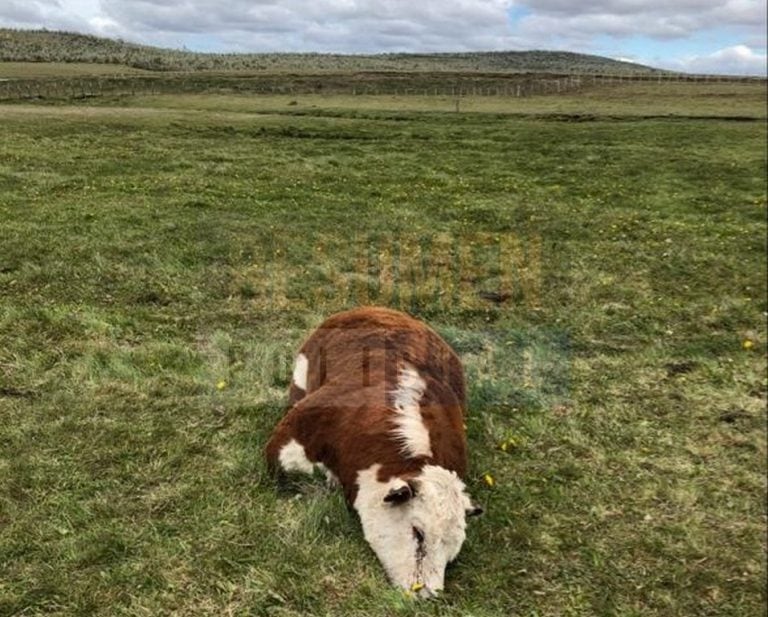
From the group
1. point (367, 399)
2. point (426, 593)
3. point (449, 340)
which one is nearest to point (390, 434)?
point (367, 399)

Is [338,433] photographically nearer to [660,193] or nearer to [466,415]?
[466,415]

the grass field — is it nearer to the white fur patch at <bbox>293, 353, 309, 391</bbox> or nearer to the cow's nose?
the cow's nose

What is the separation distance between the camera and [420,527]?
507 centimetres

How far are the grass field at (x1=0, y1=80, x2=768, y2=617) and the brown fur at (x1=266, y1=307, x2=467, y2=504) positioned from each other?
1.54 feet

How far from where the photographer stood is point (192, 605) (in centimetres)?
503

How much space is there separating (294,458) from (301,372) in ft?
4.35

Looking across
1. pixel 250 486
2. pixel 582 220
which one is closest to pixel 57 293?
pixel 250 486

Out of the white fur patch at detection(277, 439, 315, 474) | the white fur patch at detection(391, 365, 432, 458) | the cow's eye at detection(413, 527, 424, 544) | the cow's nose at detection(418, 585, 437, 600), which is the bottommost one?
the cow's nose at detection(418, 585, 437, 600)

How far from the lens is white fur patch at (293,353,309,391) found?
292 inches

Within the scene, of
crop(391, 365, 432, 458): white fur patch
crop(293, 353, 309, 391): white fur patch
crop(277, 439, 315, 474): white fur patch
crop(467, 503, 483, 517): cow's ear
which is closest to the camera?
crop(467, 503, 483, 517): cow's ear

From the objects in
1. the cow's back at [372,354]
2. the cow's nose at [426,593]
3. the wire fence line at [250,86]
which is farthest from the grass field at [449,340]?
the wire fence line at [250,86]

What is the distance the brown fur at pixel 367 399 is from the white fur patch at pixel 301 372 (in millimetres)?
55

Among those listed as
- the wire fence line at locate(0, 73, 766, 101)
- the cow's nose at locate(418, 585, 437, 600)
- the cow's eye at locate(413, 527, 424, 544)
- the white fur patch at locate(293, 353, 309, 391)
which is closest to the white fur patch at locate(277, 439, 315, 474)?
the white fur patch at locate(293, 353, 309, 391)

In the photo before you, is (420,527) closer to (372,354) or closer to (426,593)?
(426,593)
